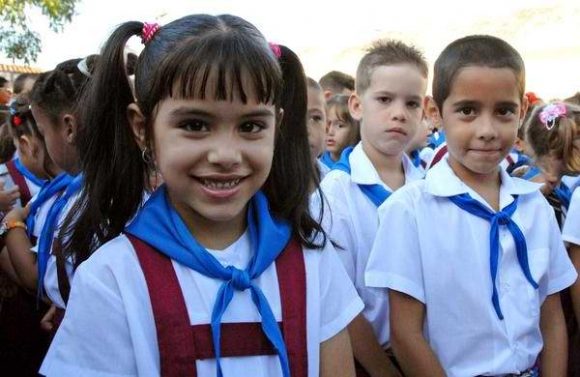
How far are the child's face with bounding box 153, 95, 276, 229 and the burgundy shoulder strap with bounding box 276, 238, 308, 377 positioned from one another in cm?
18

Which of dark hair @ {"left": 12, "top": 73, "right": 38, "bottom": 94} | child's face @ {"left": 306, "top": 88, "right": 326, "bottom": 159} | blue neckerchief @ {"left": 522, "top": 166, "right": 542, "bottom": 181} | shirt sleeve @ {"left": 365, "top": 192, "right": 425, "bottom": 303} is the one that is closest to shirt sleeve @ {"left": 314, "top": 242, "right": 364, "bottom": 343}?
shirt sleeve @ {"left": 365, "top": 192, "right": 425, "bottom": 303}

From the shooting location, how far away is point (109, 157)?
67.4 inches

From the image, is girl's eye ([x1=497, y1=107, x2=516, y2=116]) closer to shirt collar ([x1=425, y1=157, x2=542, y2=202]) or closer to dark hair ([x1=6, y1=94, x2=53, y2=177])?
shirt collar ([x1=425, y1=157, x2=542, y2=202])

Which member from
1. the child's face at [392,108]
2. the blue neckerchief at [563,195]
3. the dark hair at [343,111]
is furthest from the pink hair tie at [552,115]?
the dark hair at [343,111]

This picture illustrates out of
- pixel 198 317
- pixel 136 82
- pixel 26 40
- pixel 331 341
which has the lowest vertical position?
pixel 331 341

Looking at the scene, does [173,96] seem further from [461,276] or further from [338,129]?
[338,129]

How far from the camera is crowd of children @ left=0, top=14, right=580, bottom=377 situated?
4.85ft

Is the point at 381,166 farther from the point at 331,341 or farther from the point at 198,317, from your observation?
the point at 198,317

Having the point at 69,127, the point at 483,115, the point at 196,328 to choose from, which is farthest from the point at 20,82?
the point at 196,328

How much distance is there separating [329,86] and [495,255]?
395cm

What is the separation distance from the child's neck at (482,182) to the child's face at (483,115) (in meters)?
0.03

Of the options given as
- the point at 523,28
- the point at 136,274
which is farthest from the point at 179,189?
the point at 523,28

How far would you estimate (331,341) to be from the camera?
1653mm

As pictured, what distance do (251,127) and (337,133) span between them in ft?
10.4
